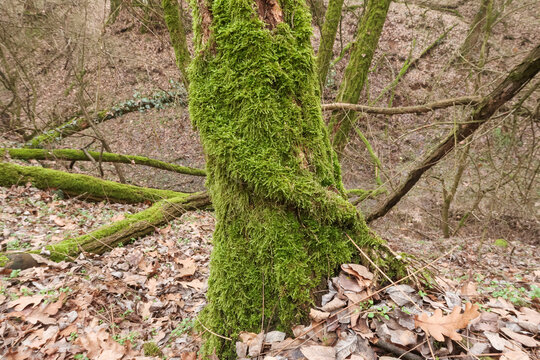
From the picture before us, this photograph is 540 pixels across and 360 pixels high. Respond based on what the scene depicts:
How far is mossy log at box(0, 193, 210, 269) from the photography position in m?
3.69

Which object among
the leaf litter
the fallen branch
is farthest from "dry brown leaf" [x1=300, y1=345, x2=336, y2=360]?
the fallen branch

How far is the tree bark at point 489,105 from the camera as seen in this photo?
2795mm

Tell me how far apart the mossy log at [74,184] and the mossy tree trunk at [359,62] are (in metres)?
4.35

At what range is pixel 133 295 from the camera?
10.6 ft

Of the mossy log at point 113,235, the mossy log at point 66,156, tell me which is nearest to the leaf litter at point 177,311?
the mossy log at point 113,235

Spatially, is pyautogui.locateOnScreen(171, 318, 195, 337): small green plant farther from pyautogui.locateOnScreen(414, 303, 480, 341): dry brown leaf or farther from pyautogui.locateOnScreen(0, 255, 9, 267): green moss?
pyautogui.locateOnScreen(0, 255, 9, 267): green moss

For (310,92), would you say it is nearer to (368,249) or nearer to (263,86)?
(263,86)

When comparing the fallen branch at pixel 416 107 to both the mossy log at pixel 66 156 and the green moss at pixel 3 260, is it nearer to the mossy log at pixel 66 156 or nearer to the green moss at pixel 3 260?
the green moss at pixel 3 260

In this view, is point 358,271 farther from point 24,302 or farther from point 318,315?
point 24,302

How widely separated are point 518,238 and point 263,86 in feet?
31.0

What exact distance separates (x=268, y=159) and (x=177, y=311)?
87.9 inches

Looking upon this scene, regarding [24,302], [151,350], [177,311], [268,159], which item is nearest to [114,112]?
[24,302]

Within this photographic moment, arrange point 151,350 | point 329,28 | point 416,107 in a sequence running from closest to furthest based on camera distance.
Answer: point 151,350, point 416,107, point 329,28

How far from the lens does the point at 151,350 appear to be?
92.2 inches
